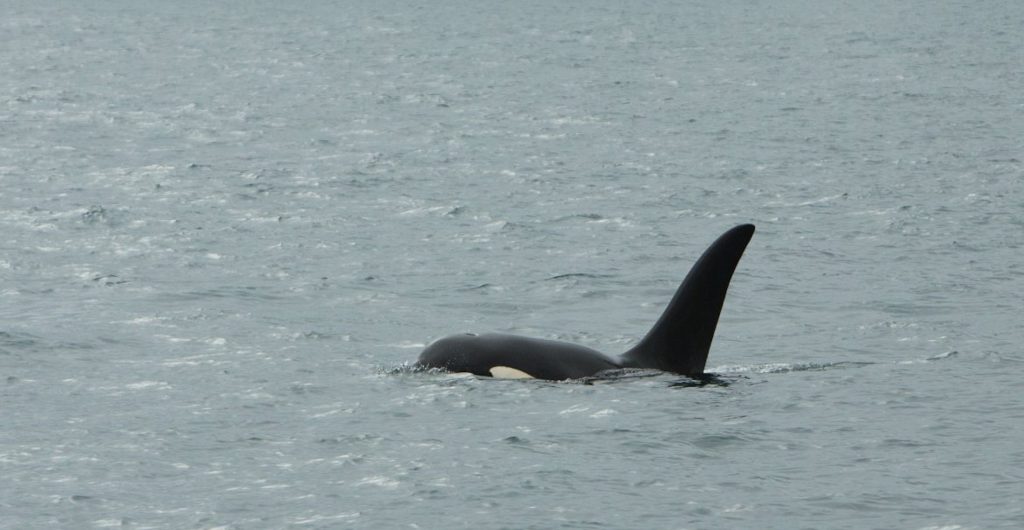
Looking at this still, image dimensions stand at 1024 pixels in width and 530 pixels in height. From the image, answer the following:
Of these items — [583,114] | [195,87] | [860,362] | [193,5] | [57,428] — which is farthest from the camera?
[193,5]

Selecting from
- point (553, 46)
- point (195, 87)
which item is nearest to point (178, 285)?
point (195, 87)

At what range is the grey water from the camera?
15.5 meters

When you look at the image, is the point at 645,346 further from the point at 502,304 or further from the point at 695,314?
the point at 502,304

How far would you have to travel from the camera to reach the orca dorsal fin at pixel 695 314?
61.3 ft

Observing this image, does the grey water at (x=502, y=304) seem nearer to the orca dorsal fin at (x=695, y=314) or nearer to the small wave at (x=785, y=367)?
the small wave at (x=785, y=367)

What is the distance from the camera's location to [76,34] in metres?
110

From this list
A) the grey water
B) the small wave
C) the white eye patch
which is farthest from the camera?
the small wave

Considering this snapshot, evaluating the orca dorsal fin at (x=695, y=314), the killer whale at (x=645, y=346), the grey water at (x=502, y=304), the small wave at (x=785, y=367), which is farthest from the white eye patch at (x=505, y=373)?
the small wave at (x=785, y=367)

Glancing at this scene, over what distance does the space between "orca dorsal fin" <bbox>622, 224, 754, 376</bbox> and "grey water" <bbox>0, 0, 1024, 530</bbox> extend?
33 cm

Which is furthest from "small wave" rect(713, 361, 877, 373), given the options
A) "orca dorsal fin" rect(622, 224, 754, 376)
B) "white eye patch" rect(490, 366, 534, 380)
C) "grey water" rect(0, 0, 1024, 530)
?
"white eye patch" rect(490, 366, 534, 380)

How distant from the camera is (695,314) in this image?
18.8m

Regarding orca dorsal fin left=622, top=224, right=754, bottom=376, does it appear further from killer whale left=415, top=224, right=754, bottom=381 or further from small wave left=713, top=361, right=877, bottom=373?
small wave left=713, top=361, right=877, bottom=373

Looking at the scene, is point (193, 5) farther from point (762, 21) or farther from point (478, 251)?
point (478, 251)

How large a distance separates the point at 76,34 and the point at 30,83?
1527 inches
